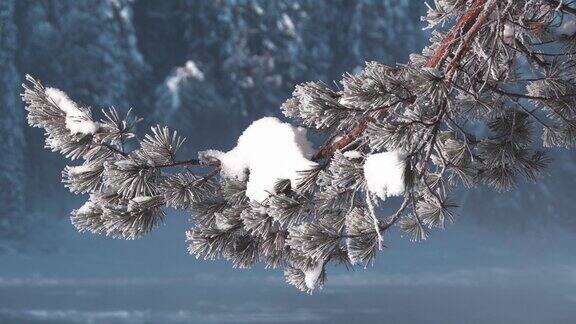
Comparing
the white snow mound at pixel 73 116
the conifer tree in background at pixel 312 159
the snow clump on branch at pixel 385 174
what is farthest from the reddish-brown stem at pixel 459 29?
the white snow mound at pixel 73 116

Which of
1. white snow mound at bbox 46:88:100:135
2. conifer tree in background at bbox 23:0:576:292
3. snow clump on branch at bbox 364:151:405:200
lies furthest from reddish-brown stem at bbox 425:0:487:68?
white snow mound at bbox 46:88:100:135

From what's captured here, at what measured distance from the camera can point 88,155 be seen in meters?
4.75

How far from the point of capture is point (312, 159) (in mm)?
4707

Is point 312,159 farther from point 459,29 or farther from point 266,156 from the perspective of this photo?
point 459,29

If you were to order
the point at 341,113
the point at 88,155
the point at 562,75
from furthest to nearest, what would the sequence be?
1. the point at 562,75
2. the point at 88,155
3. the point at 341,113

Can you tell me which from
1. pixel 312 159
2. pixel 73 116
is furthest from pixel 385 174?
pixel 73 116

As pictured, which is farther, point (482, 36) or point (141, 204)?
point (141, 204)

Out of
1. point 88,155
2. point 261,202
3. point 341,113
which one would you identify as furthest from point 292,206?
point 88,155

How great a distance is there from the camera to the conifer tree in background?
13.5ft

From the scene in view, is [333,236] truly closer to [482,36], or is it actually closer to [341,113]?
[341,113]

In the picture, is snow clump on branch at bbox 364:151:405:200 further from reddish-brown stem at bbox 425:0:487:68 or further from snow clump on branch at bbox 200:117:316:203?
reddish-brown stem at bbox 425:0:487:68

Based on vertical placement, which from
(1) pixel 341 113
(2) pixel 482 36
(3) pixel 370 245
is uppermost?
(2) pixel 482 36

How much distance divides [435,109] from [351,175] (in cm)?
61

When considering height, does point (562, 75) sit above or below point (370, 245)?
above
